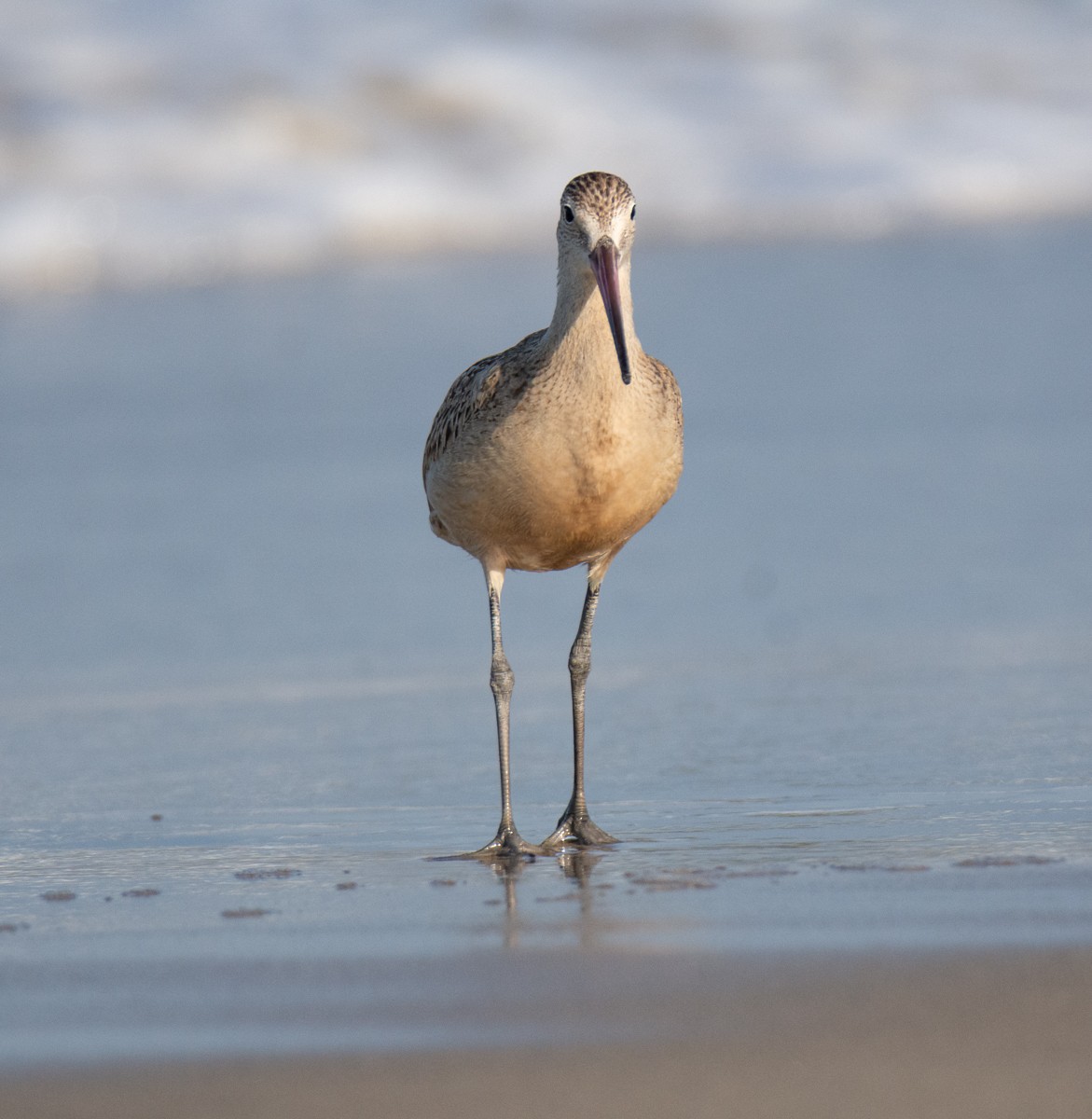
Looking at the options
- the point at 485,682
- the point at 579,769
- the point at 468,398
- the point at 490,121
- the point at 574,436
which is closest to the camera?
the point at 574,436

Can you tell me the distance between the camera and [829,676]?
22.1ft

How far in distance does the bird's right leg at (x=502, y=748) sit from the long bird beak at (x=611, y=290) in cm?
87

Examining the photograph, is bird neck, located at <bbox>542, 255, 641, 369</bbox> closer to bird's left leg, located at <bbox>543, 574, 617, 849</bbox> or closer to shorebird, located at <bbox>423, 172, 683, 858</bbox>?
shorebird, located at <bbox>423, 172, 683, 858</bbox>

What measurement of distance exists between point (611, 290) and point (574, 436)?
40cm

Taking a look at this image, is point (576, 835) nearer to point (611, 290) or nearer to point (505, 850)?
point (505, 850)

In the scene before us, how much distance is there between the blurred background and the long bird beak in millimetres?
12636

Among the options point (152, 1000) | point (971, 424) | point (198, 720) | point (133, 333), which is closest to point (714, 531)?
point (971, 424)

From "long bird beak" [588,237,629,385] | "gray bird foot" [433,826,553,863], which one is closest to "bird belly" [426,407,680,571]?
"long bird beak" [588,237,629,385]

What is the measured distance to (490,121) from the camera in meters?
21.6

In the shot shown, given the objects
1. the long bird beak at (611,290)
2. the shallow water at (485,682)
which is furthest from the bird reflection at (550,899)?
the long bird beak at (611,290)

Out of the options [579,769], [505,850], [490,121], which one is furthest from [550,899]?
[490,121]

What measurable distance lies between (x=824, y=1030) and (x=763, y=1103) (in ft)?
0.93

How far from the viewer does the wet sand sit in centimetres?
314

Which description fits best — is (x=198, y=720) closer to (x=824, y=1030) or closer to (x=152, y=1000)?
(x=152, y=1000)
